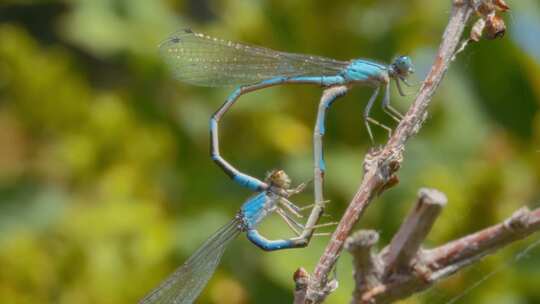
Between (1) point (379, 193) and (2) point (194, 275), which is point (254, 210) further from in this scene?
(1) point (379, 193)

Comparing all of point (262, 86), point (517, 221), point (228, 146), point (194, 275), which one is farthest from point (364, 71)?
point (228, 146)

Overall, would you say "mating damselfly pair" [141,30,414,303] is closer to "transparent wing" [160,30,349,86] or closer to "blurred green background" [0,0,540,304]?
"transparent wing" [160,30,349,86]

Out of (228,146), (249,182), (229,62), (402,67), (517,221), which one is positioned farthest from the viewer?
(228,146)

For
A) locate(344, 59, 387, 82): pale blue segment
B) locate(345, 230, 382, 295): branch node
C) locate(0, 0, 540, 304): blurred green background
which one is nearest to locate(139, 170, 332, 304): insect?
locate(344, 59, 387, 82): pale blue segment

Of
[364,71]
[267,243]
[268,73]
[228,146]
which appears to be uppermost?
[228,146]

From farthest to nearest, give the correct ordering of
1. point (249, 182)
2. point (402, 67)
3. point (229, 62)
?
point (229, 62), point (249, 182), point (402, 67)

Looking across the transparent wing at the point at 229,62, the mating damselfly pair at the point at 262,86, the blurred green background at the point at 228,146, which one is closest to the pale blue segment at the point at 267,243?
the mating damselfly pair at the point at 262,86

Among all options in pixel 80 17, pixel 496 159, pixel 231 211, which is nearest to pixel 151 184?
pixel 231 211
